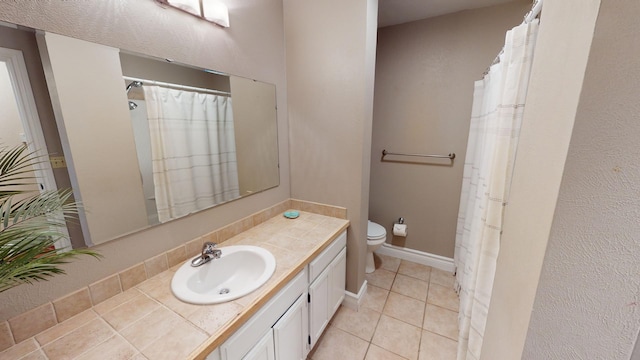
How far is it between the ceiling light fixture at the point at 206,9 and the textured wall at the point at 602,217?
1420mm

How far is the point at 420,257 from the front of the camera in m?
2.52

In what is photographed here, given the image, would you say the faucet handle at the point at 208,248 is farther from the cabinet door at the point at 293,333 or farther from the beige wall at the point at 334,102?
the beige wall at the point at 334,102

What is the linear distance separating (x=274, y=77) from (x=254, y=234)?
3.72ft

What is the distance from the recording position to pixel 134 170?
1.03 m

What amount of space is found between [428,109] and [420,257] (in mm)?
1553

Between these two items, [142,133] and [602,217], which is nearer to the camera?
[602,217]

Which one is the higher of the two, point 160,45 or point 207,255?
point 160,45

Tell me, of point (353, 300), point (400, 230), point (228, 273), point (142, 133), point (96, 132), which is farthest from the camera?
point (400, 230)

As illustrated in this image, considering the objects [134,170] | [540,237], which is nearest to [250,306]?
[134,170]

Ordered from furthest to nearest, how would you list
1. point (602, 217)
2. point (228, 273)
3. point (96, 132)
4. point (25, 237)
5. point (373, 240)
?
point (373, 240)
point (228, 273)
point (96, 132)
point (25, 237)
point (602, 217)

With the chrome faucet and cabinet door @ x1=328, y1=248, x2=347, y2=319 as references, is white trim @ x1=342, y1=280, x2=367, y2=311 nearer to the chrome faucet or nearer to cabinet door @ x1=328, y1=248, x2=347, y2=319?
cabinet door @ x1=328, y1=248, x2=347, y2=319

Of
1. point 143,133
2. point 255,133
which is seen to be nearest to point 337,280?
point 255,133

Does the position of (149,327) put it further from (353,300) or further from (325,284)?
(353,300)

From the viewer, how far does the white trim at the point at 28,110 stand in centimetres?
73
